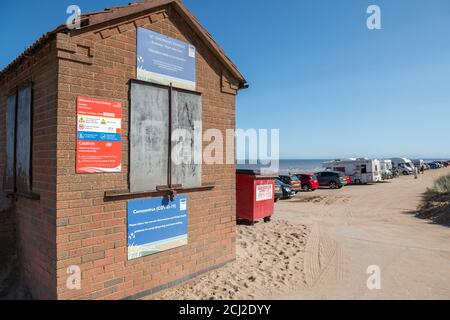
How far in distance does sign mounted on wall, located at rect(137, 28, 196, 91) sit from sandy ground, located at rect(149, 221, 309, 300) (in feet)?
12.4

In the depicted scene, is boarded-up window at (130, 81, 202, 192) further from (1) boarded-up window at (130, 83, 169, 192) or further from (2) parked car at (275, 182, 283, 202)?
(2) parked car at (275, 182, 283, 202)

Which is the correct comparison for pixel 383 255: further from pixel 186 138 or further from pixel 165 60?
pixel 165 60

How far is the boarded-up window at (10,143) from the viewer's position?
6105 millimetres

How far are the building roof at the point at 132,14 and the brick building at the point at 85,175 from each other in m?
0.02

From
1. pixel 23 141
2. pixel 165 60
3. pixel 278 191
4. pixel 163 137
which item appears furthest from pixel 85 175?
pixel 278 191

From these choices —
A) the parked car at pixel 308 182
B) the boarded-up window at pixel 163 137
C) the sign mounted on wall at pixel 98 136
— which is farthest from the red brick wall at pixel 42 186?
the parked car at pixel 308 182

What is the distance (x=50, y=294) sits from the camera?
188 inches

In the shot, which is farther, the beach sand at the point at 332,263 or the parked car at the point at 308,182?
the parked car at the point at 308,182

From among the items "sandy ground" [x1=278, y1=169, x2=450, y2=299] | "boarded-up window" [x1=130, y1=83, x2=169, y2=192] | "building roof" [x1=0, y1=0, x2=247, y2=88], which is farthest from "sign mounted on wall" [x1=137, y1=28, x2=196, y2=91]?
"sandy ground" [x1=278, y1=169, x2=450, y2=299]

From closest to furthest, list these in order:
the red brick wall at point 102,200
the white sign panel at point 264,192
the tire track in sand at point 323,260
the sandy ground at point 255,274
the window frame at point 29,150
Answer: the red brick wall at point 102,200, the window frame at point 29,150, the sandy ground at point 255,274, the tire track in sand at point 323,260, the white sign panel at point 264,192

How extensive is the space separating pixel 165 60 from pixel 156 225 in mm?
3004

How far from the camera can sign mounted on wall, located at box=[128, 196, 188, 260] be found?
543cm

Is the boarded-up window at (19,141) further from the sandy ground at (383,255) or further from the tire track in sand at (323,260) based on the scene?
the tire track in sand at (323,260)
